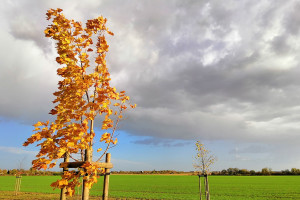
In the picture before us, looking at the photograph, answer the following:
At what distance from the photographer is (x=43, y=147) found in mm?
6465

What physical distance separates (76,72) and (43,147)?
244 cm

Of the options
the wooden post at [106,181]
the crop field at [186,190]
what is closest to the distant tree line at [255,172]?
the crop field at [186,190]

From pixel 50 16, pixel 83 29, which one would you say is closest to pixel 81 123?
pixel 83 29

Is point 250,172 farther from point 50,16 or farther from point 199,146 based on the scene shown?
point 50,16

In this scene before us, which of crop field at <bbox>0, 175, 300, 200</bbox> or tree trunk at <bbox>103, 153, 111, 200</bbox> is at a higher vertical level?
tree trunk at <bbox>103, 153, 111, 200</bbox>

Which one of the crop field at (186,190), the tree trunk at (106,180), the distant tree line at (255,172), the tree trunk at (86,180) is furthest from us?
the distant tree line at (255,172)

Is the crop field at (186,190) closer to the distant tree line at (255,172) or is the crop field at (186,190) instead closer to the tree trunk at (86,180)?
the tree trunk at (86,180)

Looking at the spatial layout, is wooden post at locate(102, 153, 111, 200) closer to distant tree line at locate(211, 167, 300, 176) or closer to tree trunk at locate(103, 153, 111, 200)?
tree trunk at locate(103, 153, 111, 200)

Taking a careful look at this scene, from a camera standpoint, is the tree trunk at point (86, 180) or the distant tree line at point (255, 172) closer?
the tree trunk at point (86, 180)

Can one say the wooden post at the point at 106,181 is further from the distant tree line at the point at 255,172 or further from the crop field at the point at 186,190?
the distant tree line at the point at 255,172

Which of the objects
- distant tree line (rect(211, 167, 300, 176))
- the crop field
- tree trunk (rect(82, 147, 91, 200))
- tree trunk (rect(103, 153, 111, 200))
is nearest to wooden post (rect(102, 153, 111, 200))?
tree trunk (rect(103, 153, 111, 200))

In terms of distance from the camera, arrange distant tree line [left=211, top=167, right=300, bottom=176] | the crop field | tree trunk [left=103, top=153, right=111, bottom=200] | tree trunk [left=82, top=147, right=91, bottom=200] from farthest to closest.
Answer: distant tree line [left=211, top=167, right=300, bottom=176], the crop field, tree trunk [left=103, top=153, right=111, bottom=200], tree trunk [left=82, top=147, right=91, bottom=200]

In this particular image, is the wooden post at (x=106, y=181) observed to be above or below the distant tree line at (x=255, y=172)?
above

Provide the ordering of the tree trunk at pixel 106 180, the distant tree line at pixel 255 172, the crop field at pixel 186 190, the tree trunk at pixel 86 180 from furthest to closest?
the distant tree line at pixel 255 172 → the crop field at pixel 186 190 → the tree trunk at pixel 106 180 → the tree trunk at pixel 86 180
